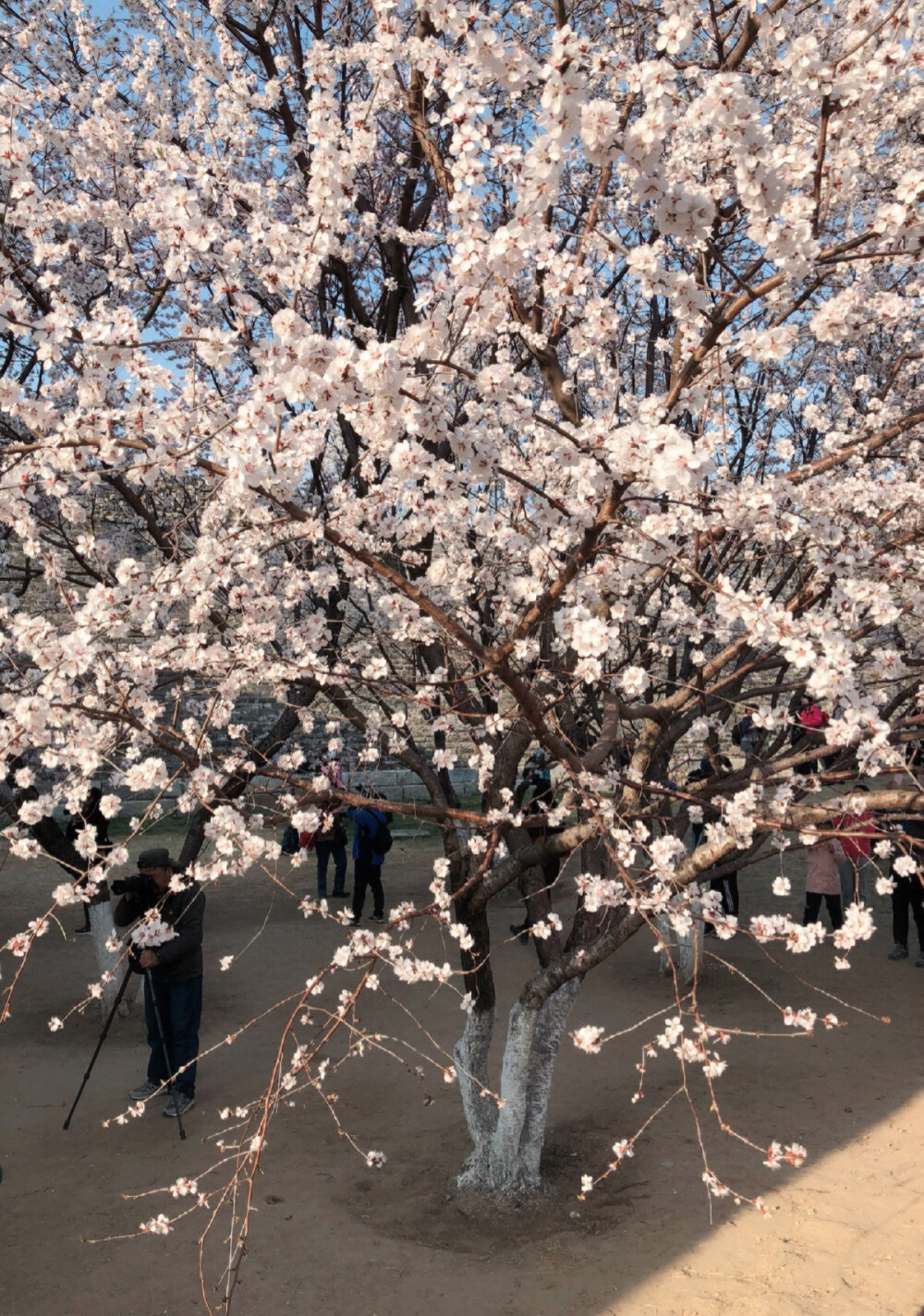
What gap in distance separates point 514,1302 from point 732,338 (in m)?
3.93

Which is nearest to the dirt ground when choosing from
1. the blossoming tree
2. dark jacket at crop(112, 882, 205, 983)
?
the blossoming tree

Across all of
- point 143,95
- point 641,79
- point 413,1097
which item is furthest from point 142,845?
point 641,79

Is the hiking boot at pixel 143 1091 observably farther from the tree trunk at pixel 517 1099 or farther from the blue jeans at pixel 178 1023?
the tree trunk at pixel 517 1099

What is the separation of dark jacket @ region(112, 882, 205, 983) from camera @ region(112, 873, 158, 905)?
4 cm

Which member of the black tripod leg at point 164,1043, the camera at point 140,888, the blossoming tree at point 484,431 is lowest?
the black tripod leg at point 164,1043

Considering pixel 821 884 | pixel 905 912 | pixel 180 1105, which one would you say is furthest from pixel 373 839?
pixel 905 912

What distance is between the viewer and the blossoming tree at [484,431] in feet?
9.14

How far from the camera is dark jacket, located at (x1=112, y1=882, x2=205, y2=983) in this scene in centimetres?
582

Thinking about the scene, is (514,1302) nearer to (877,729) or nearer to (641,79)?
(877,729)

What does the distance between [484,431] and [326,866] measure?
8772 mm

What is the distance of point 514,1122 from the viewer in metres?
4.96

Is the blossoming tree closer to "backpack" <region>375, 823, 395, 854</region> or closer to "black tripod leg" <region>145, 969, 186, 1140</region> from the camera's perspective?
"black tripod leg" <region>145, 969, 186, 1140</region>

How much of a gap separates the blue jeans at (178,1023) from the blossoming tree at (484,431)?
1.39 metres

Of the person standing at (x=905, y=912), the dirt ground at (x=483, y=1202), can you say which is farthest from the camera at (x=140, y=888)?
the person standing at (x=905, y=912)
